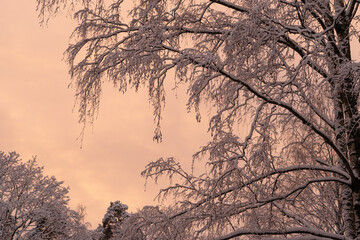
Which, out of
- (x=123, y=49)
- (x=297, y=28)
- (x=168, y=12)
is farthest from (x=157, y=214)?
(x=297, y=28)

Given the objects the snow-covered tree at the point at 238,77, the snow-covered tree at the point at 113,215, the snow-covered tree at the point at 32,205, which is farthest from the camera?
the snow-covered tree at the point at 113,215

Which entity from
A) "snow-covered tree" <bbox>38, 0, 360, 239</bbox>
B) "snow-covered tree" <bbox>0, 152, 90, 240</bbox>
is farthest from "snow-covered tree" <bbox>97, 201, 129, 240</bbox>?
"snow-covered tree" <bbox>38, 0, 360, 239</bbox>

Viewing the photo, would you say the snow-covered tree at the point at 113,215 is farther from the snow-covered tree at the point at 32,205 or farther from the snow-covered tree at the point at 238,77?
the snow-covered tree at the point at 238,77

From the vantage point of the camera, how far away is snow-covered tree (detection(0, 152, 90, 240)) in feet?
56.4

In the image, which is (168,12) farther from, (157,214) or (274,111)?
(157,214)

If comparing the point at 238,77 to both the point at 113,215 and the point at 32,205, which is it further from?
the point at 113,215

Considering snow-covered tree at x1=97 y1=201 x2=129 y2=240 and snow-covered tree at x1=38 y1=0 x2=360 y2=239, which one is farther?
snow-covered tree at x1=97 y1=201 x2=129 y2=240

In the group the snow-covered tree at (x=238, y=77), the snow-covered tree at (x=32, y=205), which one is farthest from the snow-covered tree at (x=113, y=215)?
the snow-covered tree at (x=238, y=77)

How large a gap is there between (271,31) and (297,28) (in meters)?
0.34

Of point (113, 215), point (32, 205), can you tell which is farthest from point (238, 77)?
point (113, 215)

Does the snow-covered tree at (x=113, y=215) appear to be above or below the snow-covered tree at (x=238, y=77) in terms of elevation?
above

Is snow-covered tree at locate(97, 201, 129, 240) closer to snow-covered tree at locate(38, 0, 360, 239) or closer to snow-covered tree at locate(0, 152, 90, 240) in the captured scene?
snow-covered tree at locate(0, 152, 90, 240)

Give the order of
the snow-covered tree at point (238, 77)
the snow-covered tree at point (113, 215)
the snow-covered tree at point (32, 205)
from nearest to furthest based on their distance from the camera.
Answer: the snow-covered tree at point (238, 77) < the snow-covered tree at point (32, 205) < the snow-covered tree at point (113, 215)

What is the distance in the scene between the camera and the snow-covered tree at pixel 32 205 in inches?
677
